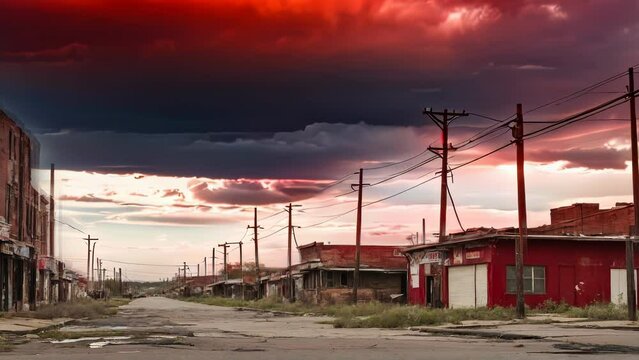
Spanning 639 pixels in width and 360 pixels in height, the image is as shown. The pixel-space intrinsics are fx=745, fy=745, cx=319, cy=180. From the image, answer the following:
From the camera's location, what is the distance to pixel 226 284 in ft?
435

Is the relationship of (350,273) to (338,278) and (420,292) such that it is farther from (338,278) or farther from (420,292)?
(420,292)

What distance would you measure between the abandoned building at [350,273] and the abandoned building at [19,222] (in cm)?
2250

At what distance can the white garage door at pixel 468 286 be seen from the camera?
Result: 4184 centimetres

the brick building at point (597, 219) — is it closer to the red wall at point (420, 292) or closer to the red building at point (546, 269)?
the red wall at point (420, 292)


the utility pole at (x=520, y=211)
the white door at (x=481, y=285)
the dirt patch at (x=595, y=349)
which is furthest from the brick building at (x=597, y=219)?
the dirt patch at (x=595, y=349)

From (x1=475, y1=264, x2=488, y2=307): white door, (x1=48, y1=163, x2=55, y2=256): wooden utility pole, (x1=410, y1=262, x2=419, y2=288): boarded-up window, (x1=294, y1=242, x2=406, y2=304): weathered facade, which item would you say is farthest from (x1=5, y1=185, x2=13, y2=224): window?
(x1=294, y1=242, x2=406, y2=304): weathered facade

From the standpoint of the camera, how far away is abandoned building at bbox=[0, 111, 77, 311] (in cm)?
4041

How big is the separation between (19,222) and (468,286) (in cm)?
2756

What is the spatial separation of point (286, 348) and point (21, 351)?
5.77 m

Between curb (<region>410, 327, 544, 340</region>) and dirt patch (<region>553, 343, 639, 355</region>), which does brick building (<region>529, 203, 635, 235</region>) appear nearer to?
curb (<region>410, 327, 544, 340</region>)

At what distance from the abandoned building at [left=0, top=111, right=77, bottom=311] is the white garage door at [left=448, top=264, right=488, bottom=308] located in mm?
25238

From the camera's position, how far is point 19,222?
45.9 metres

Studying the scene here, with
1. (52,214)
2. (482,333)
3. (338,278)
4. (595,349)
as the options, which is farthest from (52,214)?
(595,349)

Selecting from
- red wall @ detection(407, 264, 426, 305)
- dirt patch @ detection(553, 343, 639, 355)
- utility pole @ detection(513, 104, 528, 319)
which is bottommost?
red wall @ detection(407, 264, 426, 305)
